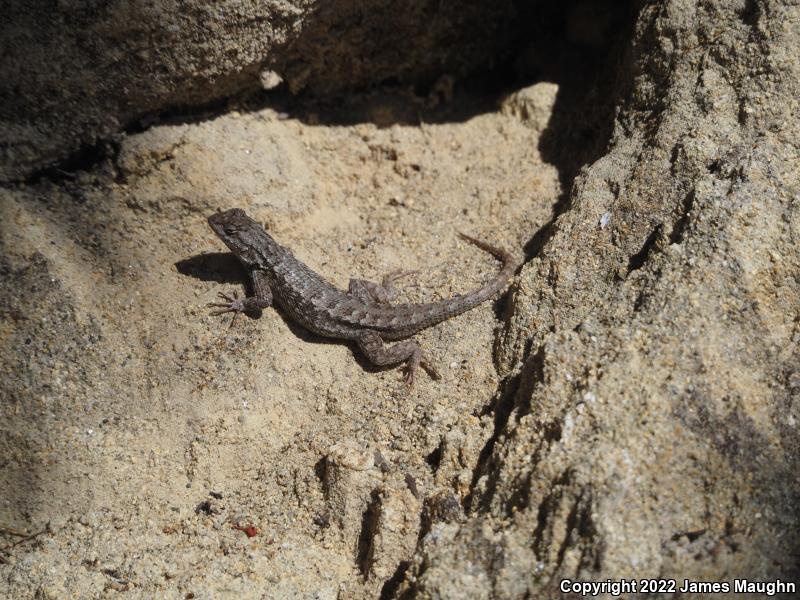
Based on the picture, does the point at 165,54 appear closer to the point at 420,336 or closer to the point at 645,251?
→ the point at 420,336

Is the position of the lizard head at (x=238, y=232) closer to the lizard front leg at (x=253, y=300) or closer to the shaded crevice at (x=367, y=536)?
the lizard front leg at (x=253, y=300)

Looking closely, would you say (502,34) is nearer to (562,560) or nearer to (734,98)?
(734,98)

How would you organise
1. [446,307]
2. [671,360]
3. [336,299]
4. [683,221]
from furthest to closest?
[336,299], [446,307], [683,221], [671,360]

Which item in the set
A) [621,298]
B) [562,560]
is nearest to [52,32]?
[621,298]

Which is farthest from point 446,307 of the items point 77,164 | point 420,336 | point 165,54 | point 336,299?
point 77,164

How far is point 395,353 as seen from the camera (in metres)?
4.83

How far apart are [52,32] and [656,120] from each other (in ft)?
14.1

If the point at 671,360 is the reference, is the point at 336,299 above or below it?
below

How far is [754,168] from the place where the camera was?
385cm

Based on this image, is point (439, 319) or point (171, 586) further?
point (439, 319)

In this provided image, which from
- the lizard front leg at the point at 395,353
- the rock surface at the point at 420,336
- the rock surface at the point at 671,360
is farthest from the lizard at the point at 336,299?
the rock surface at the point at 671,360

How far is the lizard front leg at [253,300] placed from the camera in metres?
5.12

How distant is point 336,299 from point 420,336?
2.44 ft

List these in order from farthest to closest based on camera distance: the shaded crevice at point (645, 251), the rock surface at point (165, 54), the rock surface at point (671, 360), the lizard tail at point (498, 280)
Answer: the lizard tail at point (498, 280) < the rock surface at point (165, 54) < the shaded crevice at point (645, 251) < the rock surface at point (671, 360)
